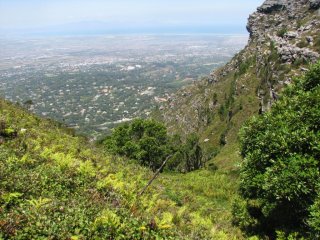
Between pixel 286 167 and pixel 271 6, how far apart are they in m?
161

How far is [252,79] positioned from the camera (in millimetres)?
122375

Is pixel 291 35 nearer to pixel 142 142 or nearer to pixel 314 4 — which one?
pixel 314 4

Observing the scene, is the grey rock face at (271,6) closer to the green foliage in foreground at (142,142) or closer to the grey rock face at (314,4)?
the grey rock face at (314,4)

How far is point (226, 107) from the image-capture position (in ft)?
415

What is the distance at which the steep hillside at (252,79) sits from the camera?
94750 mm

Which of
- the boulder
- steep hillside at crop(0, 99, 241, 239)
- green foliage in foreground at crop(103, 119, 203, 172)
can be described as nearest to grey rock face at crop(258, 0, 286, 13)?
the boulder

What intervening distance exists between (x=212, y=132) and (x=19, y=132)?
104 metres

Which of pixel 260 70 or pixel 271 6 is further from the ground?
pixel 271 6

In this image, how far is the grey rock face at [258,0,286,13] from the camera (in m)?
156

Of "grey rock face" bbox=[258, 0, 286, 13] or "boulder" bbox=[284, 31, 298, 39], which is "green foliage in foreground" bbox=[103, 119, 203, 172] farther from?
"grey rock face" bbox=[258, 0, 286, 13]

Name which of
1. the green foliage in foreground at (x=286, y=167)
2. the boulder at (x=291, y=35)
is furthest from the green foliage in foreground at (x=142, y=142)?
the boulder at (x=291, y=35)

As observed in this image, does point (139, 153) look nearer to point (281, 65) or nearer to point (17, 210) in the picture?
point (17, 210)

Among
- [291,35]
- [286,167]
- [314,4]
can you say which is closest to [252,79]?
[291,35]

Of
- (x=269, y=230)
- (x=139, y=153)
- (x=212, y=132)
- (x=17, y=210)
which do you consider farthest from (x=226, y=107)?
(x=17, y=210)
